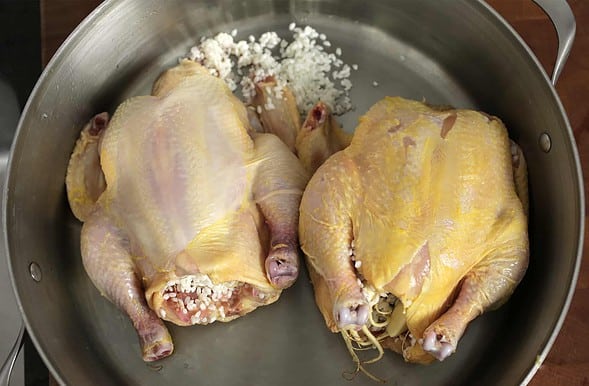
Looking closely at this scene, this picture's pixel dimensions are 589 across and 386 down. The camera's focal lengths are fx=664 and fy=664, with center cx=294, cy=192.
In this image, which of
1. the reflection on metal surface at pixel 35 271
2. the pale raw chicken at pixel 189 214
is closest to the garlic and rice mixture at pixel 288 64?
the pale raw chicken at pixel 189 214

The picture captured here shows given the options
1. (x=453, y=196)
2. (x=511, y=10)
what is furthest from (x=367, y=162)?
(x=511, y=10)

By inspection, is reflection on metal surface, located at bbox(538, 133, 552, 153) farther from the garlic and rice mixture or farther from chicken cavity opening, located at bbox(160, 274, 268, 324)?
chicken cavity opening, located at bbox(160, 274, 268, 324)

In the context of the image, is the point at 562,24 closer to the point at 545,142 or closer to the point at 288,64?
the point at 545,142

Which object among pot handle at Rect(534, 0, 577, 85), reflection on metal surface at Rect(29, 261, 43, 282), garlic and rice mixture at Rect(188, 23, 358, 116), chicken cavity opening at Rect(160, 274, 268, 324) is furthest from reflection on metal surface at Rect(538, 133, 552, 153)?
reflection on metal surface at Rect(29, 261, 43, 282)

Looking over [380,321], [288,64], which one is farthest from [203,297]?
[288,64]

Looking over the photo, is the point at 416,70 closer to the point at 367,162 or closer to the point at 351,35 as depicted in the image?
the point at 351,35

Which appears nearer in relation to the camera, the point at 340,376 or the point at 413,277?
the point at 413,277

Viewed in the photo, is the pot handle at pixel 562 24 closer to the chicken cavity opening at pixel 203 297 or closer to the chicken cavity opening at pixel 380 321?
the chicken cavity opening at pixel 380 321
